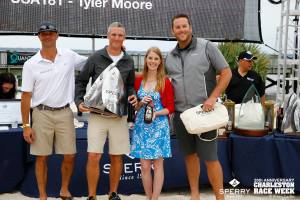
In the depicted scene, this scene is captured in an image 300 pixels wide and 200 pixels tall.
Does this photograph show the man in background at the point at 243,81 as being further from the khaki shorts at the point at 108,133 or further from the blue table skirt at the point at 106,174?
the khaki shorts at the point at 108,133

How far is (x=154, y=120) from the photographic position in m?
2.86

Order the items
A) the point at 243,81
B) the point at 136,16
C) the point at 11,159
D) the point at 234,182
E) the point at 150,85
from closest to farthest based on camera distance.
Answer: the point at 150,85, the point at 11,159, the point at 234,182, the point at 243,81, the point at 136,16

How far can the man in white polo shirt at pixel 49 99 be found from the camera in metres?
2.84

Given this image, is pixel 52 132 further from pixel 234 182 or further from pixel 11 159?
pixel 234 182

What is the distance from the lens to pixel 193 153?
2957 mm

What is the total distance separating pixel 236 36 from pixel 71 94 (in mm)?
3298

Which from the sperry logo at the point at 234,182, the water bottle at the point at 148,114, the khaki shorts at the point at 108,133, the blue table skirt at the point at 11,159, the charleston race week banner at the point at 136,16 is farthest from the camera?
the charleston race week banner at the point at 136,16

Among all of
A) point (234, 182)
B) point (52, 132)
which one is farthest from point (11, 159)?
point (234, 182)

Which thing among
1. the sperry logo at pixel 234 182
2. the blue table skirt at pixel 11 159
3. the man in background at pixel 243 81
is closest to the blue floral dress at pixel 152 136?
the sperry logo at pixel 234 182

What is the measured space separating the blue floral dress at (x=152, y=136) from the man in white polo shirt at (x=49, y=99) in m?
0.55

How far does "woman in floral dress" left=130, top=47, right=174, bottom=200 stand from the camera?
282 cm

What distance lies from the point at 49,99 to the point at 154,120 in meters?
0.81

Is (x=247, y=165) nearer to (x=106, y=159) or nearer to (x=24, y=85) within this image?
(x=106, y=159)

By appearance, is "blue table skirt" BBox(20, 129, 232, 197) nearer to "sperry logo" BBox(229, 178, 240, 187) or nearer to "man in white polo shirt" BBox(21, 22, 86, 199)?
"sperry logo" BBox(229, 178, 240, 187)
